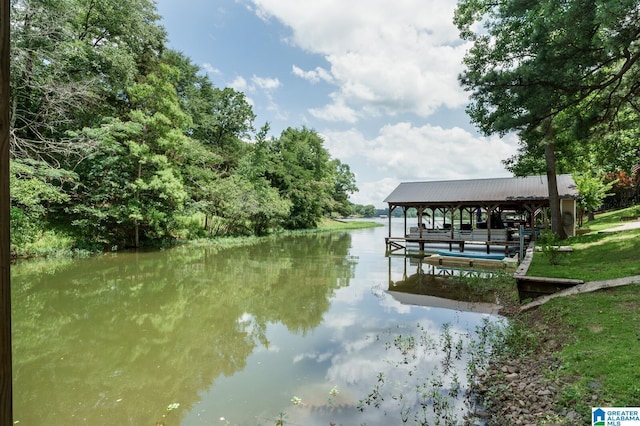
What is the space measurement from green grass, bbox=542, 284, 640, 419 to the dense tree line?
16324mm

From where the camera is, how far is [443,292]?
1023 cm

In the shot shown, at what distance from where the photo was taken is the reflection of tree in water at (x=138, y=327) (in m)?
4.34

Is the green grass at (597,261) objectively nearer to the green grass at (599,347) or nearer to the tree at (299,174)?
the green grass at (599,347)

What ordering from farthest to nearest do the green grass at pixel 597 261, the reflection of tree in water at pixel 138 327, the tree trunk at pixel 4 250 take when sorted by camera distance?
1. the green grass at pixel 597 261
2. the reflection of tree in water at pixel 138 327
3. the tree trunk at pixel 4 250

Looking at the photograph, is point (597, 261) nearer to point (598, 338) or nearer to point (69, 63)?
point (598, 338)

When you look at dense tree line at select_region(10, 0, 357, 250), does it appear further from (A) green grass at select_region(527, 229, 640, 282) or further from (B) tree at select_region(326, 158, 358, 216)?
(B) tree at select_region(326, 158, 358, 216)

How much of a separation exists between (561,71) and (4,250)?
8.40 m

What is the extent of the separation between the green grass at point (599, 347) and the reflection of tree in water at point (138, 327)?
441cm

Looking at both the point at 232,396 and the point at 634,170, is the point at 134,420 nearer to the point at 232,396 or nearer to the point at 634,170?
the point at 232,396

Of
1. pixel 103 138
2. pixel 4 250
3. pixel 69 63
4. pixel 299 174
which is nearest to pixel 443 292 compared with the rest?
pixel 4 250

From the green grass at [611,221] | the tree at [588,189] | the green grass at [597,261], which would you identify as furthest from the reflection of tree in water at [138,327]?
the tree at [588,189]

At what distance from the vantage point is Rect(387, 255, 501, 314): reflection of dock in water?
8.69 metres

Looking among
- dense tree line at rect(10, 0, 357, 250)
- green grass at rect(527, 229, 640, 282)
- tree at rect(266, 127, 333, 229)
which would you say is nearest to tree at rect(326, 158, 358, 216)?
tree at rect(266, 127, 333, 229)

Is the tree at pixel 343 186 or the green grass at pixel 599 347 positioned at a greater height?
the tree at pixel 343 186
